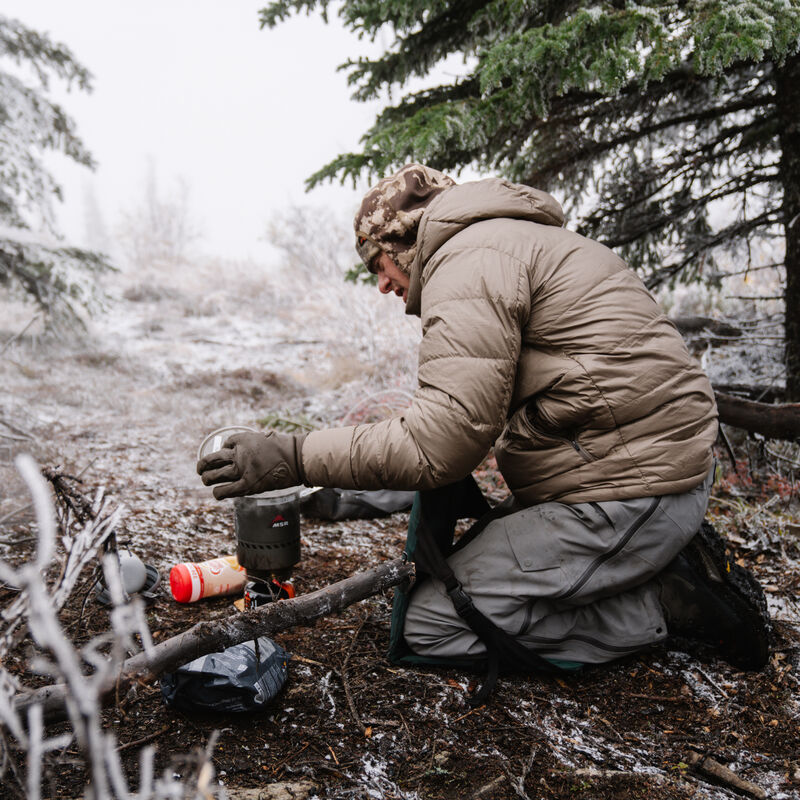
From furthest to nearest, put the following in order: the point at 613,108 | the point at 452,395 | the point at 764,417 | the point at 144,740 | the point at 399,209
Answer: the point at 613,108 < the point at 764,417 < the point at 399,209 < the point at 452,395 < the point at 144,740

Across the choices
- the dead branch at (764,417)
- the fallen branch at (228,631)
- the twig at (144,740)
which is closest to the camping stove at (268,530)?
the fallen branch at (228,631)

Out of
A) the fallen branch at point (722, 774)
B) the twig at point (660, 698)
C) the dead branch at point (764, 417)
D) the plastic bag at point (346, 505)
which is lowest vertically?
the twig at point (660, 698)

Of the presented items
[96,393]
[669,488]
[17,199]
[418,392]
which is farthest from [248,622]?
[17,199]

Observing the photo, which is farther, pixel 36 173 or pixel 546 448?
pixel 36 173

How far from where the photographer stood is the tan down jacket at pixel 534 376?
1.93 m

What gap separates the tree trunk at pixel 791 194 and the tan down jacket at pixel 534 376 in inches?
92.2

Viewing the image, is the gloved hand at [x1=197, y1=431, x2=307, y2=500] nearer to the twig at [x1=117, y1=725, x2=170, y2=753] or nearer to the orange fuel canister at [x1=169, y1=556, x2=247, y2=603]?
the twig at [x1=117, y1=725, x2=170, y2=753]

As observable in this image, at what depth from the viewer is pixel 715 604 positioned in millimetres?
2207

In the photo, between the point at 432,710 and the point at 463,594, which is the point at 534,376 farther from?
the point at 432,710

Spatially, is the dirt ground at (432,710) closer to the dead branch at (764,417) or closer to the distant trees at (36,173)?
the dead branch at (764,417)

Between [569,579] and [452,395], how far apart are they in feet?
2.76

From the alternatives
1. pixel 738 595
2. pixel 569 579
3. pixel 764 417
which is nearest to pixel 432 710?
pixel 569 579

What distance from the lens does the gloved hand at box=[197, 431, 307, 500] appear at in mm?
1981

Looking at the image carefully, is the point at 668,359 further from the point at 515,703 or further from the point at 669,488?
the point at 515,703
